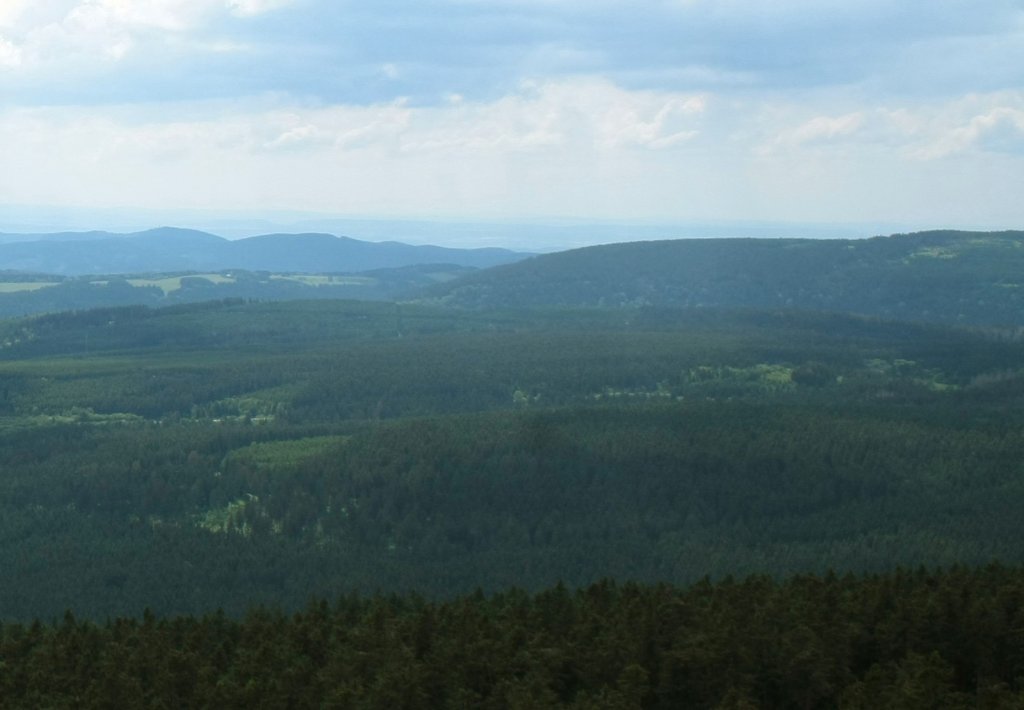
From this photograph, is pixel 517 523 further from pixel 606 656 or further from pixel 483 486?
pixel 606 656

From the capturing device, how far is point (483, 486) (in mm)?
97875

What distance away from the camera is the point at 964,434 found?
4109 inches

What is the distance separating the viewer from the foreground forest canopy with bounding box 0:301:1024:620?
262 ft

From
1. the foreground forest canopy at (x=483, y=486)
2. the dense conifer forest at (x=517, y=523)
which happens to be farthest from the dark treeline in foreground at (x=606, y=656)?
the foreground forest canopy at (x=483, y=486)

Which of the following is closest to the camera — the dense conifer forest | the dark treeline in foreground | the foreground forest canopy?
the dark treeline in foreground

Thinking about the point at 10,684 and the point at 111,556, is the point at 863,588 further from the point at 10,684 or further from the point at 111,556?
the point at 111,556

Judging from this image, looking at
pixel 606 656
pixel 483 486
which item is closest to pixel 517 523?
pixel 483 486

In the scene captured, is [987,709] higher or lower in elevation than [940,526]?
higher

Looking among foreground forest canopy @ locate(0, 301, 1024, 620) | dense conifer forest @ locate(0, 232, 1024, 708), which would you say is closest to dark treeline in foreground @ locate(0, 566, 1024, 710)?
dense conifer forest @ locate(0, 232, 1024, 708)

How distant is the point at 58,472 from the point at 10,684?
198 ft

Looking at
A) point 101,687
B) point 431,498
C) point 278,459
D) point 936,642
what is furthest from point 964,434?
point 101,687

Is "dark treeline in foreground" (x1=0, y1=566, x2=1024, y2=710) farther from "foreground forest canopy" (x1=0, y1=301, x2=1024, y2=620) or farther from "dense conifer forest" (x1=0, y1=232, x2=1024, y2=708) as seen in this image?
"foreground forest canopy" (x1=0, y1=301, x2=1024, y2=620)

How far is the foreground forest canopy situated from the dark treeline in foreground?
2365 centimetres

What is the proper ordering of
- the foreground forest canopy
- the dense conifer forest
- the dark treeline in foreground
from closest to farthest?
the dark treeline in foreground, the dense conifer forest, the foreground forest canopy
